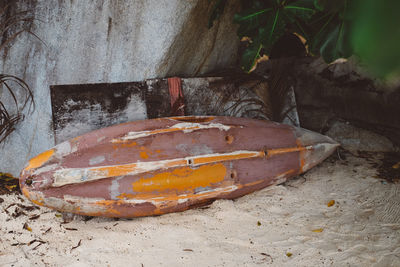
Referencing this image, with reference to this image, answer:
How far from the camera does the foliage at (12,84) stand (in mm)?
2066

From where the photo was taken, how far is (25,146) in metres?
2.18

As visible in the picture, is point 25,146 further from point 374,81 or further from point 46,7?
point 374,81

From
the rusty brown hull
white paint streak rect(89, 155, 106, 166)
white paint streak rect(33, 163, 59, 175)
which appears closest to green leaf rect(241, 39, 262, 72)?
the rusty brown hull

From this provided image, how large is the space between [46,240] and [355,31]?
68.9 inches

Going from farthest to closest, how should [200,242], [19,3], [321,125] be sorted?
[321,125]
[19,3]
[200,242]

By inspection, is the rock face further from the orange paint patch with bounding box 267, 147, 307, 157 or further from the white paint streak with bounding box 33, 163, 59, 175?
the orange paint patch with bounding box 267, 147, 307, 157

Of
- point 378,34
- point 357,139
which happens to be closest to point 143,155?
point 378,34

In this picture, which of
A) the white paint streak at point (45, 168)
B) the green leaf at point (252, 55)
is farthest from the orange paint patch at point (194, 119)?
the white paint streak at point (45, 168)

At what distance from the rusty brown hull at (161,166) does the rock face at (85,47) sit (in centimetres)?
49

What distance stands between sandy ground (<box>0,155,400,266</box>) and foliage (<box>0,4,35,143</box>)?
0.54 meters

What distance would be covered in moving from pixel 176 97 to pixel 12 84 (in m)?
1.15

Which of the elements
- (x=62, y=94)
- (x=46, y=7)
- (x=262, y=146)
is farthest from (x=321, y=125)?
(x=46, y=7)

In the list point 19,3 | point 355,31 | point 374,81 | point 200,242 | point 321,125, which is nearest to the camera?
point 355,31

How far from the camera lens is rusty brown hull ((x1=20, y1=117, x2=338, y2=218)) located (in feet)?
5.77
